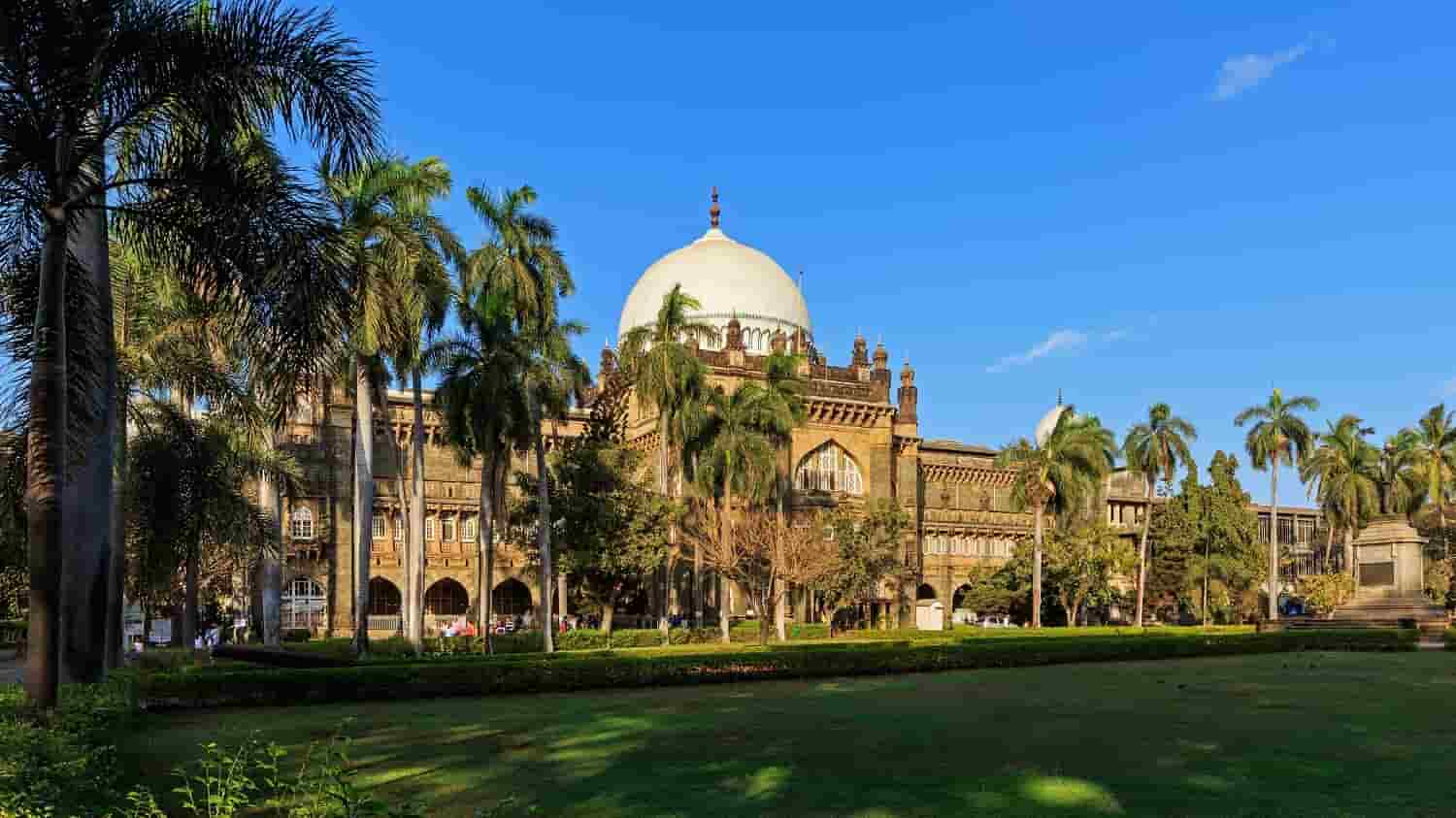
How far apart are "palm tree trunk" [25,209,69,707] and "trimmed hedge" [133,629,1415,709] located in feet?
25.9

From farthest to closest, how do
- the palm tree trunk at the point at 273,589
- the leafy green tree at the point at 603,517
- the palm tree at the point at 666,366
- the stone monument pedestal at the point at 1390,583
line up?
1. the stone monument pedestal at the point at 1390,583
2. the leafy green tree at the point at 603,517
3. the palm tree at the point at 666,366
4. the palm tree trunk at the point at 273,589

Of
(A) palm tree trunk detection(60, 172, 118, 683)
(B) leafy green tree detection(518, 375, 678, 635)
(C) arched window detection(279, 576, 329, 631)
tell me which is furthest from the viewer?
(C) arched window detection(279, 576, 329, 631)

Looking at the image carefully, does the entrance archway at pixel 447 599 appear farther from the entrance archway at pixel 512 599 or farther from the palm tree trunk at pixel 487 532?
the palm tree trunk at pixel 487 532

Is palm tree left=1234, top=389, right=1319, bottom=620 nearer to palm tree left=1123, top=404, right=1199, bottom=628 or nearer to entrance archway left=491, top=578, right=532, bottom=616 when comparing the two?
palm tree left=1123, top=404, right=1199, bottom=628

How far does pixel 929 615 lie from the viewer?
65.7 m

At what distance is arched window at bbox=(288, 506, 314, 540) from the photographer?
5722cm

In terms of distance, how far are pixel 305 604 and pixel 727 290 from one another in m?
30.0

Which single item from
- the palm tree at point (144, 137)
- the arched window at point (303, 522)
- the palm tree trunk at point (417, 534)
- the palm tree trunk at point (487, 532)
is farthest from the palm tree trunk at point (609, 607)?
the palm tree at point (144, 137)

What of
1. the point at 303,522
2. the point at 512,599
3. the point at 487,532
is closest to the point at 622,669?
the point at 487,532

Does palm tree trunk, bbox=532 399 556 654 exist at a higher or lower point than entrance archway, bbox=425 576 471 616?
higher

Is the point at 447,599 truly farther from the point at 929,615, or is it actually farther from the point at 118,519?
the point at 118,519

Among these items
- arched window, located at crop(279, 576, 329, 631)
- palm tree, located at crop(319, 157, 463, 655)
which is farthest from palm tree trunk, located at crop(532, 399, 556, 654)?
arched window, located at crop(279, 576, 329, 631)

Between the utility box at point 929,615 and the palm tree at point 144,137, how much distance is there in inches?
2115

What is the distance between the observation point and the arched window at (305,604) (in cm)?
5625
